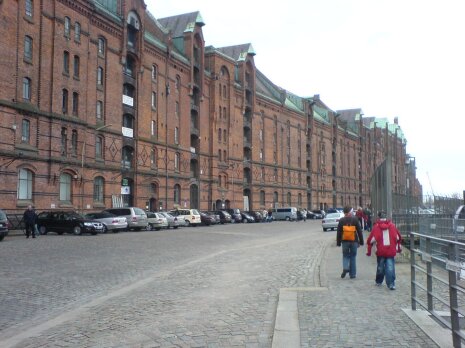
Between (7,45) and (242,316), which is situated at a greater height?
(7,45)

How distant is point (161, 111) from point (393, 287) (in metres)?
42.9

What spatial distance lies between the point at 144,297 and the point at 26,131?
92.7 ft

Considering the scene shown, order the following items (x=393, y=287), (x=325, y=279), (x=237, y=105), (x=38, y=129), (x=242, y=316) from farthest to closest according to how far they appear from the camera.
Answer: (x=237, y=105) < (x=38, y=129) < (x=325, y=279) < (x=393, y=287) < (x=242, y=316)

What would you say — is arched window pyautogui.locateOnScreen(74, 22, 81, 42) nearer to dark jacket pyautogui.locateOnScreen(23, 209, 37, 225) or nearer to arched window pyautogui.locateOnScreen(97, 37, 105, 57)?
arched window pyautogui.locateOnScreen(97, 37, 105, 57)

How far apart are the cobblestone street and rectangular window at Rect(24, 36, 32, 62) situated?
69.2 feet

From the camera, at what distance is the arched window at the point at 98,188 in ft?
135

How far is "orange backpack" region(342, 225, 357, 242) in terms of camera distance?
1173 cm

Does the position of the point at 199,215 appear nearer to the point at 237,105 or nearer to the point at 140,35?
the point at 140,35

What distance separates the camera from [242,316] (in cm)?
761

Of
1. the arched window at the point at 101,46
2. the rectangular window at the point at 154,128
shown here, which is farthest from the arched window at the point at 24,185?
the rectangular window at the point at 154,128

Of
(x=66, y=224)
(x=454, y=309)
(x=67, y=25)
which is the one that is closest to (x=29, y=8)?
(x=67, y=25)

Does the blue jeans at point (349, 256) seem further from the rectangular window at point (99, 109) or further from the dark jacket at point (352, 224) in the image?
the rectangular window at point (99, 109)

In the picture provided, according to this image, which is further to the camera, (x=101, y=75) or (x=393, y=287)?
(x=101, y=75)

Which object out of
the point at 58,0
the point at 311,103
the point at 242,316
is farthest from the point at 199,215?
the point at 311,103
